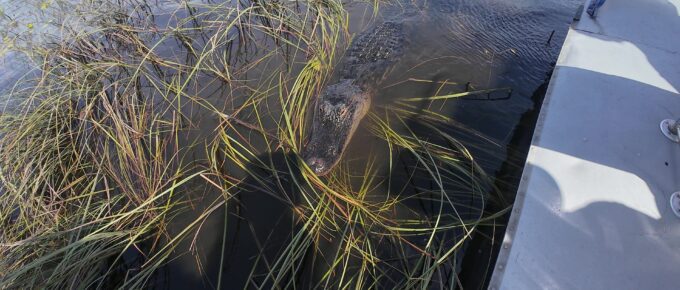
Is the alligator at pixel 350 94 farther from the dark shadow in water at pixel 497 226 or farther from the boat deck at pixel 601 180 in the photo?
the boat deck at pixel 601 180

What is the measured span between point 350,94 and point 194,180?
2111 mm

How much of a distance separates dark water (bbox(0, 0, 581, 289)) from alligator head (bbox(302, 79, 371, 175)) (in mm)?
209

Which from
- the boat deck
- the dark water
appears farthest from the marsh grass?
the boat deck

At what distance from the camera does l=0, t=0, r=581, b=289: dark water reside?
8.99 ft

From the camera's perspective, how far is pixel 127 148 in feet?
9.89

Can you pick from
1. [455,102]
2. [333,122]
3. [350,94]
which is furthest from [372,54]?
[333,122]

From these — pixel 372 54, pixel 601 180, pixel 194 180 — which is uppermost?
pixel 601 180

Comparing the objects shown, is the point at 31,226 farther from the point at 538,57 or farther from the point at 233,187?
the point at 538,57

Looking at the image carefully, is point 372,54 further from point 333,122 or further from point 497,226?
point 497,226

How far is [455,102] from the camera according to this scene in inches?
165

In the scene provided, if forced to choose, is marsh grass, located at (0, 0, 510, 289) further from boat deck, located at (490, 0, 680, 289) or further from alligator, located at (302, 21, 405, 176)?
boat deck, located at (490, 0, 680, 289)

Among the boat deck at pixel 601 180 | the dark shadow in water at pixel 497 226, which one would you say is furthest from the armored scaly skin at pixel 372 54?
the boat deck at pixel 601 180

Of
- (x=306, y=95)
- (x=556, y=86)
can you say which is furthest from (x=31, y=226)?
(x=556, y=86)

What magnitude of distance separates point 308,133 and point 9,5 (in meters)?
5.08
